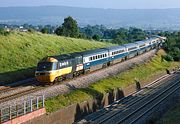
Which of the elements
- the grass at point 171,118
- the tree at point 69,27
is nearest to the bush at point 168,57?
the tree at point 69,27

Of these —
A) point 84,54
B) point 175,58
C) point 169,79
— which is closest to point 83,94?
point 84,54

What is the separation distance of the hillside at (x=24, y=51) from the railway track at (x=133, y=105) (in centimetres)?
1087

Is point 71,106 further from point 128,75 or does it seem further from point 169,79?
point 169,79

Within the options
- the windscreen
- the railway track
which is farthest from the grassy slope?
the windscreen

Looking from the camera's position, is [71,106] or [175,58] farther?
[175,58]

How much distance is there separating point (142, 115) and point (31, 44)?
998 inches

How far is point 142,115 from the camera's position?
128ft

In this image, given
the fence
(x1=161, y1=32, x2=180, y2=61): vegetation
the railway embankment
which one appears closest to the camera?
the fence

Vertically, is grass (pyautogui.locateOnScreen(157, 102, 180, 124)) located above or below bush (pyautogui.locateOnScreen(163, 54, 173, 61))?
above

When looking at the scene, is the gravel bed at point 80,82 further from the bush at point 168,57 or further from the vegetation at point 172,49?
the vegetation at point 172,49

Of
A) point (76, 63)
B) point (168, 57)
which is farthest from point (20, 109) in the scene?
point (168, 57)

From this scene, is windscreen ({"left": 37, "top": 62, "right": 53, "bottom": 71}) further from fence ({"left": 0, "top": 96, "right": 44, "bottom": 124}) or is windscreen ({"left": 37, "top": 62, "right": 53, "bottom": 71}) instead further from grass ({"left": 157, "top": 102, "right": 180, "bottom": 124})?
grass ({"left": 157, "top": 102, "right": 180, "bottom": 124})

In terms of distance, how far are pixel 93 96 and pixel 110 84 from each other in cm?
749

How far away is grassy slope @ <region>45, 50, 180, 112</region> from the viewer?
3485 cm
